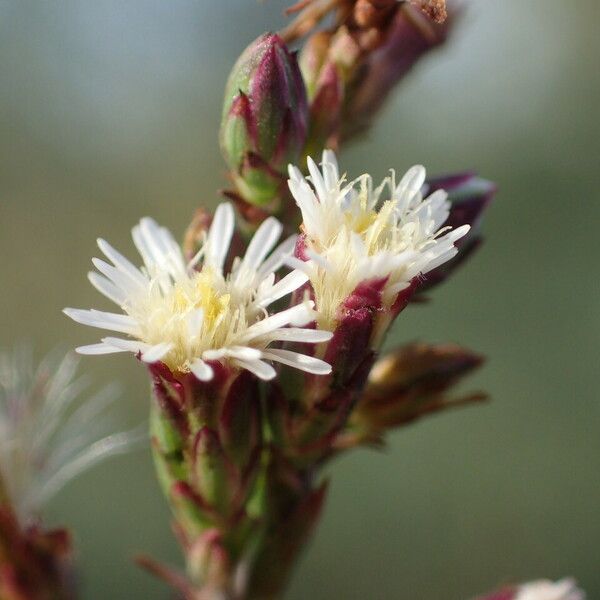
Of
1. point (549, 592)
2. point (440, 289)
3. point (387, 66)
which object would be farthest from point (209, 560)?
point (440, 289)

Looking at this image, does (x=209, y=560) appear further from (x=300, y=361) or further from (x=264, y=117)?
(x=264, y=117)

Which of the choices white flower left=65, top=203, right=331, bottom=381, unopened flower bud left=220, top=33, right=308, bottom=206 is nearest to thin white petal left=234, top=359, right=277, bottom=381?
white flower left=65, top=203, right=331, bottom=381

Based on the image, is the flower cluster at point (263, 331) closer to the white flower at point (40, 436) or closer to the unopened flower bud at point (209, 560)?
the unopened flower bud at point (209, 560)

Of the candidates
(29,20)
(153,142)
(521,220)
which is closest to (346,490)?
(521,220)

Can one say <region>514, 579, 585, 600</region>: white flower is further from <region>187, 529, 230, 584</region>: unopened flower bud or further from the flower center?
the flower center

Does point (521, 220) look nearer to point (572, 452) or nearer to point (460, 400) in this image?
point (572, 452)

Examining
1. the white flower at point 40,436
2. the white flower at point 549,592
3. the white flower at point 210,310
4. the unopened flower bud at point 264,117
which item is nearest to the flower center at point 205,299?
the white flower at point 210,310

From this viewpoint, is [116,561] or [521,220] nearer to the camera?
[116,561]
